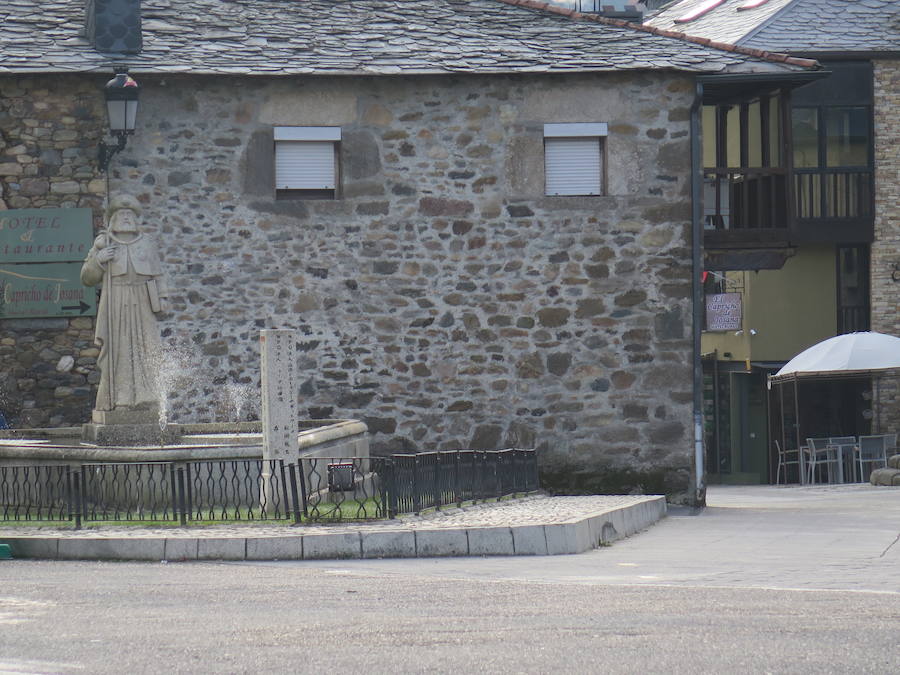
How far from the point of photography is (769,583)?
1035 cm

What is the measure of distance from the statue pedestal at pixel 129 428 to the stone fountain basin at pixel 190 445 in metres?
0.14

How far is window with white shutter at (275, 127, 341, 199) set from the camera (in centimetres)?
1861

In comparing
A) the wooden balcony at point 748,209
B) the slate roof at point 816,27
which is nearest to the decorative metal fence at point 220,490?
the wooden balcony at point 748,209

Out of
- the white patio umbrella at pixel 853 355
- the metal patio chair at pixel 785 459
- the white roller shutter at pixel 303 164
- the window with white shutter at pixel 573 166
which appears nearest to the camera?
the white roller shutter at pixel 303 164

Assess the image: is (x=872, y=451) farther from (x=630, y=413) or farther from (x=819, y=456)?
(x=630, y=413)

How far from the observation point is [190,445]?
14109 millimetres

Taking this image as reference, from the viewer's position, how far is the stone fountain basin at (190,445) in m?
13.5

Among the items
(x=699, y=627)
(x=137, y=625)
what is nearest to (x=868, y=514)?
(x=699, y=627)

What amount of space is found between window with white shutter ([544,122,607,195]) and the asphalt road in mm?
6873

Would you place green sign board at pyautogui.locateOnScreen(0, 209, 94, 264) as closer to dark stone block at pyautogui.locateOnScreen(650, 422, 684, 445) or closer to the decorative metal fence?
the decorative metal fence

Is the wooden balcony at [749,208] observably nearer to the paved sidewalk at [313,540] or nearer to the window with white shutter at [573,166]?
the window with white shutter at [573,166]

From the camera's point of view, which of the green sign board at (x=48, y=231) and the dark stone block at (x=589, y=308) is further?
the dark stone block at (x=589, y=308)

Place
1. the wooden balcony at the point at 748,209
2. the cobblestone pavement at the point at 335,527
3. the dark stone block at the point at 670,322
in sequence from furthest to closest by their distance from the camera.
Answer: the wooden balcony at the point at 748,209 → the dark stone block at the point at 670,322 → the cobblestone pavement at the point at 335,527

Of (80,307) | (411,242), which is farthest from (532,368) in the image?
(80,307)
